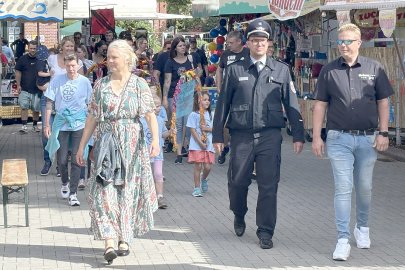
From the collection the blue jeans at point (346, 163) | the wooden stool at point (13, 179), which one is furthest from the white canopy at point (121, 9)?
the blue jeans at point (346, 163)

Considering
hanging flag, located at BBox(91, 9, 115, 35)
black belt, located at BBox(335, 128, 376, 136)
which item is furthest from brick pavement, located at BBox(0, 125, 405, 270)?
hanging flag, located at BBox(91, 9, 115, 35)

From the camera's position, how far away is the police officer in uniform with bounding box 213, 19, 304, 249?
8930mm

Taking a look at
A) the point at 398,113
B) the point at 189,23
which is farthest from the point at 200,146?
the point at 189,23

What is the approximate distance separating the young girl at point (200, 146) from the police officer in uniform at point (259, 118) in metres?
2.68

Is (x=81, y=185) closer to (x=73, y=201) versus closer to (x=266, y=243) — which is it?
(x=73, y=201)

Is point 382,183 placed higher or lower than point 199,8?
lower

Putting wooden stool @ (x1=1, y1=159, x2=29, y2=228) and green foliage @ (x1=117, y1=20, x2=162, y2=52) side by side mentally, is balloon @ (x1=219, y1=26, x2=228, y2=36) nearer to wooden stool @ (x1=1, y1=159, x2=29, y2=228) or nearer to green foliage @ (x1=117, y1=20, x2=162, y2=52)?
wooden stool @ (x1=1, y1=159, x2=29, y2=228)

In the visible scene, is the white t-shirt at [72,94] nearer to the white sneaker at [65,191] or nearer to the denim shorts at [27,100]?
the white sneaker at [65,191]

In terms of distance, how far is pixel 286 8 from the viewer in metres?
15.4

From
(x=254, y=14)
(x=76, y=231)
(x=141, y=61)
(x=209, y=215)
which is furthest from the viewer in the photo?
(x=254, y=14)

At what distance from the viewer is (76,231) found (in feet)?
32.0

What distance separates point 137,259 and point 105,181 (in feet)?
2.29

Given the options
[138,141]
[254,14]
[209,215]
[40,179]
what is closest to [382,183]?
[209,215]

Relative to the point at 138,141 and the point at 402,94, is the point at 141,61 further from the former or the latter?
the point at 138,141
